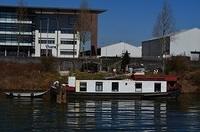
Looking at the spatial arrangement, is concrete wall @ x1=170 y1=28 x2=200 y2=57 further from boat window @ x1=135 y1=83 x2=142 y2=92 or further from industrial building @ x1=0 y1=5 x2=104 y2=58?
boat window @ x1=135 y1=83 x2=142 y2=92

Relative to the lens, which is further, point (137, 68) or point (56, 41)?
point (56, 41)

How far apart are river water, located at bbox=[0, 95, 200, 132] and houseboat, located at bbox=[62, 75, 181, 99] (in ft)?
12.8

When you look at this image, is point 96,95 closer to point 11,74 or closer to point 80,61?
point 11,74

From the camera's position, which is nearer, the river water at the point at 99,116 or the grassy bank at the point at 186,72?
the river water at the point at 99,116

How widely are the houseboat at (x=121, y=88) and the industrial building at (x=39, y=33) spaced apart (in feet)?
247

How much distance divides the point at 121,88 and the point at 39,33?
84148 millimetres

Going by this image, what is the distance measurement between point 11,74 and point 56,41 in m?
57.4

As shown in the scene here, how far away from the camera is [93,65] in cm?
11681

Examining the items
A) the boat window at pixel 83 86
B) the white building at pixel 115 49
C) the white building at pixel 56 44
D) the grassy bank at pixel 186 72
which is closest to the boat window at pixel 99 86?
the boat window at pixel 83 86

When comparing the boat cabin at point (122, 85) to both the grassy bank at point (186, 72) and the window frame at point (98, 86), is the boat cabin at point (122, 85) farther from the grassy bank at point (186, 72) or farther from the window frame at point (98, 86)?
the grassy bank at point (186, 72)

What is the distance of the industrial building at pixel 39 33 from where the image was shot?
15588cm

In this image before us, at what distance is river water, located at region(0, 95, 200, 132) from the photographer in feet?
144

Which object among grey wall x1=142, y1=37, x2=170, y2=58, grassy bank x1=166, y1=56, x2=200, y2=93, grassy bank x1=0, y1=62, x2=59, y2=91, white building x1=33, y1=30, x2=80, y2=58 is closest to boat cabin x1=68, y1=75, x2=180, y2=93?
grassy bank x1=166, y1=56, x2=200, y2=93

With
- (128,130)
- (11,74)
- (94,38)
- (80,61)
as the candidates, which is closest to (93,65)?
(80,61)
